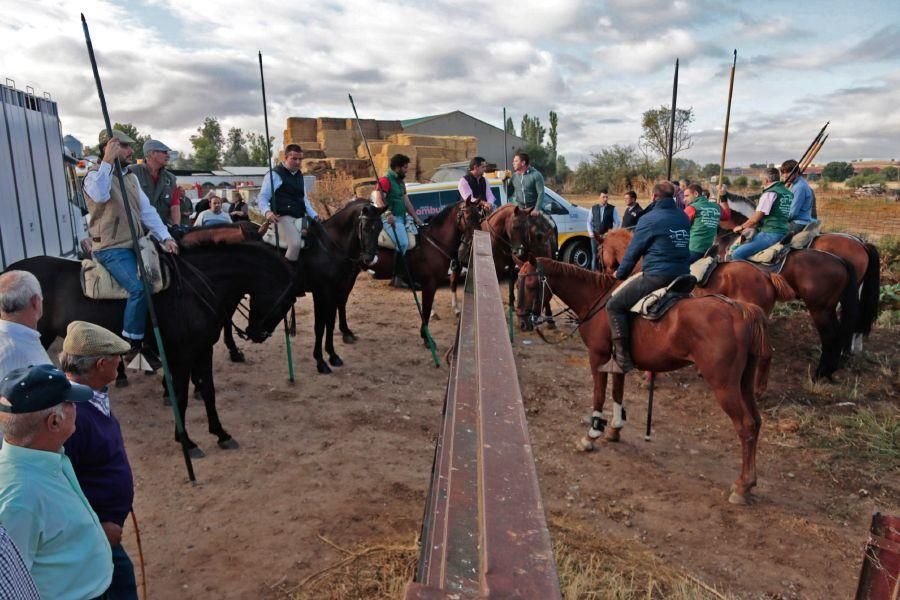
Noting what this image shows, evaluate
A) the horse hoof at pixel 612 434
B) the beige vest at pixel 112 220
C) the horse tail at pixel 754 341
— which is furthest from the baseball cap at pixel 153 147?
the horse tail at pixel 754 341

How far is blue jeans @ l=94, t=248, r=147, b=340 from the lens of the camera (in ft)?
A: 15.7

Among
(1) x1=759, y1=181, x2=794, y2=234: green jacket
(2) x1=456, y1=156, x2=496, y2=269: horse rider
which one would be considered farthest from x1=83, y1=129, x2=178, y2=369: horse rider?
(1) x1=759, y1=181, x2=794, y2=234: green jacket

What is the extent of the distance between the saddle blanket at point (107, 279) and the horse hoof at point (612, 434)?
448 cm

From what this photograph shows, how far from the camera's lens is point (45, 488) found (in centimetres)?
180

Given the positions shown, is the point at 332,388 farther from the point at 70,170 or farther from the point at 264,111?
the point at 70,170

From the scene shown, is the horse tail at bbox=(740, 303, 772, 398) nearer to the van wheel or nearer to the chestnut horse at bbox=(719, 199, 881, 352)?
the chestnut horse at bbox=(719, 199, 881, 352)

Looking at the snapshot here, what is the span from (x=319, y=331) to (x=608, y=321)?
385 cm

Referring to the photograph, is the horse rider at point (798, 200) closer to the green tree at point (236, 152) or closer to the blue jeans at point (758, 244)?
the blue jeans at point (758, 244)

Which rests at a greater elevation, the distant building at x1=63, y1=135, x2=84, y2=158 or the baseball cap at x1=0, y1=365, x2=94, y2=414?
the distant building at x1=63, y1=135, x2=84, y2=158

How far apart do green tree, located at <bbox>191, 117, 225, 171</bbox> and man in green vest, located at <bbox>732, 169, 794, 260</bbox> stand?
208ft

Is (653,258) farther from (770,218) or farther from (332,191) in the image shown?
(332,191)

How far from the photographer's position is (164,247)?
5.05 meters

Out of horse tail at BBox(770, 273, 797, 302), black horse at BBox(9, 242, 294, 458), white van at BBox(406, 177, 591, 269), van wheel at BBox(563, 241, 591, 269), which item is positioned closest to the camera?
black horse at BBox(9, 242, 294, 458)

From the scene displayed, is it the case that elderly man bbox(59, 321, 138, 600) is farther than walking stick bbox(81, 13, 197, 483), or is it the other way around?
walking stick bbox(81, 13, 197, 483)
